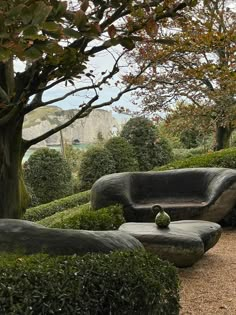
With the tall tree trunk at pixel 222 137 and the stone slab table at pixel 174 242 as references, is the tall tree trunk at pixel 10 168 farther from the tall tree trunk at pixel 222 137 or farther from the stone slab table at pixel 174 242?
the tall tree trunk at pixel 222 137

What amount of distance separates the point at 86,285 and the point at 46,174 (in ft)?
32.0

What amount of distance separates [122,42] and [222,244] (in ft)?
16.0

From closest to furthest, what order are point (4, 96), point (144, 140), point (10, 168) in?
point (4, 96) < point (10, 168) < point (144, 140)

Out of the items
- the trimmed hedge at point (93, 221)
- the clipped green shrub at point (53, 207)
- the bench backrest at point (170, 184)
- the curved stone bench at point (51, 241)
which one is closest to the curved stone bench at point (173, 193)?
the bench backrest at point (170, 184)

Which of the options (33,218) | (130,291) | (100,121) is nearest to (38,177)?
(33,218)

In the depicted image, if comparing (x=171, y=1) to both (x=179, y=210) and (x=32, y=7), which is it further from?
(x=179, y=210)

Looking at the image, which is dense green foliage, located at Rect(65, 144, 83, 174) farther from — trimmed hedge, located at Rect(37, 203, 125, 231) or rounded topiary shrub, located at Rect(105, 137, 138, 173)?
trimmed hedge, located at Rect(37, 203, 125, 231)

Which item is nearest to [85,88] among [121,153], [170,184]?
[170,184]

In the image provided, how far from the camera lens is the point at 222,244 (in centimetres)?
657

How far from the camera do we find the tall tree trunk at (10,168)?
3.57 metres

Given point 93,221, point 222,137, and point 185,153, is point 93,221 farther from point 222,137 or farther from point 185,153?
point 185,153

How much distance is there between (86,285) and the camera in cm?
255

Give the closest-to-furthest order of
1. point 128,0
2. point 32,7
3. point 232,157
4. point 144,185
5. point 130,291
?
point 32,7, point 128,0, point 130,291, point 144,185, point 232,157

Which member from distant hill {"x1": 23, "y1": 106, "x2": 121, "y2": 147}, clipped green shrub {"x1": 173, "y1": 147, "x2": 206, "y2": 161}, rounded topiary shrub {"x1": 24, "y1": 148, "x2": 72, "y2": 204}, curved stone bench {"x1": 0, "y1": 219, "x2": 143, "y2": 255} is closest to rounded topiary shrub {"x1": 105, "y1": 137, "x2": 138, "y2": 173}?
rounded topiary shrub {"x1": 24, "y1": 148, "x2": 72, "y2": 204}
